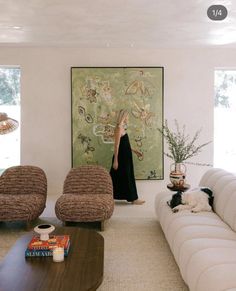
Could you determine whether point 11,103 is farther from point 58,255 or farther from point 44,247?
point 58,255

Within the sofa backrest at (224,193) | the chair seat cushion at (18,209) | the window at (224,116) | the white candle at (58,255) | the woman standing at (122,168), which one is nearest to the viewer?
the white candle at (58,255)

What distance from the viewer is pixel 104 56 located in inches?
231

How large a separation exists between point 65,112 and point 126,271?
3.48 m

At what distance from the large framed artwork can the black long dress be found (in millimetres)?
458

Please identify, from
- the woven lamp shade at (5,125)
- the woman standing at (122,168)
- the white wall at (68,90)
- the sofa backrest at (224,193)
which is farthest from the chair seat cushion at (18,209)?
the sofa backrest at (224,193)

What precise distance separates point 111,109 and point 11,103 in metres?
1.77

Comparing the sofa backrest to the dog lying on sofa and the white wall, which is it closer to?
the dog lying on sofa

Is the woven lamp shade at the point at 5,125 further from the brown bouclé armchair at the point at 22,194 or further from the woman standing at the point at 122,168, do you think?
the woman standing at the point at 122,168

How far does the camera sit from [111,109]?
19.2ft

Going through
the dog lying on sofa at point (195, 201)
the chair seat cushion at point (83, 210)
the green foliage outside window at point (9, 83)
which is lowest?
the chair seat cushion at point (83, 210)

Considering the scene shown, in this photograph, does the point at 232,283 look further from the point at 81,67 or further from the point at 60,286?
the point at 81,67

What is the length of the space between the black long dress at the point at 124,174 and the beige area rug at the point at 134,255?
2.66ft

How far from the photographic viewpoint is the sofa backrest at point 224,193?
3.07 metres

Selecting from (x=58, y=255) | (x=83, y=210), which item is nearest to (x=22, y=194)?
(x=83, y=210)
